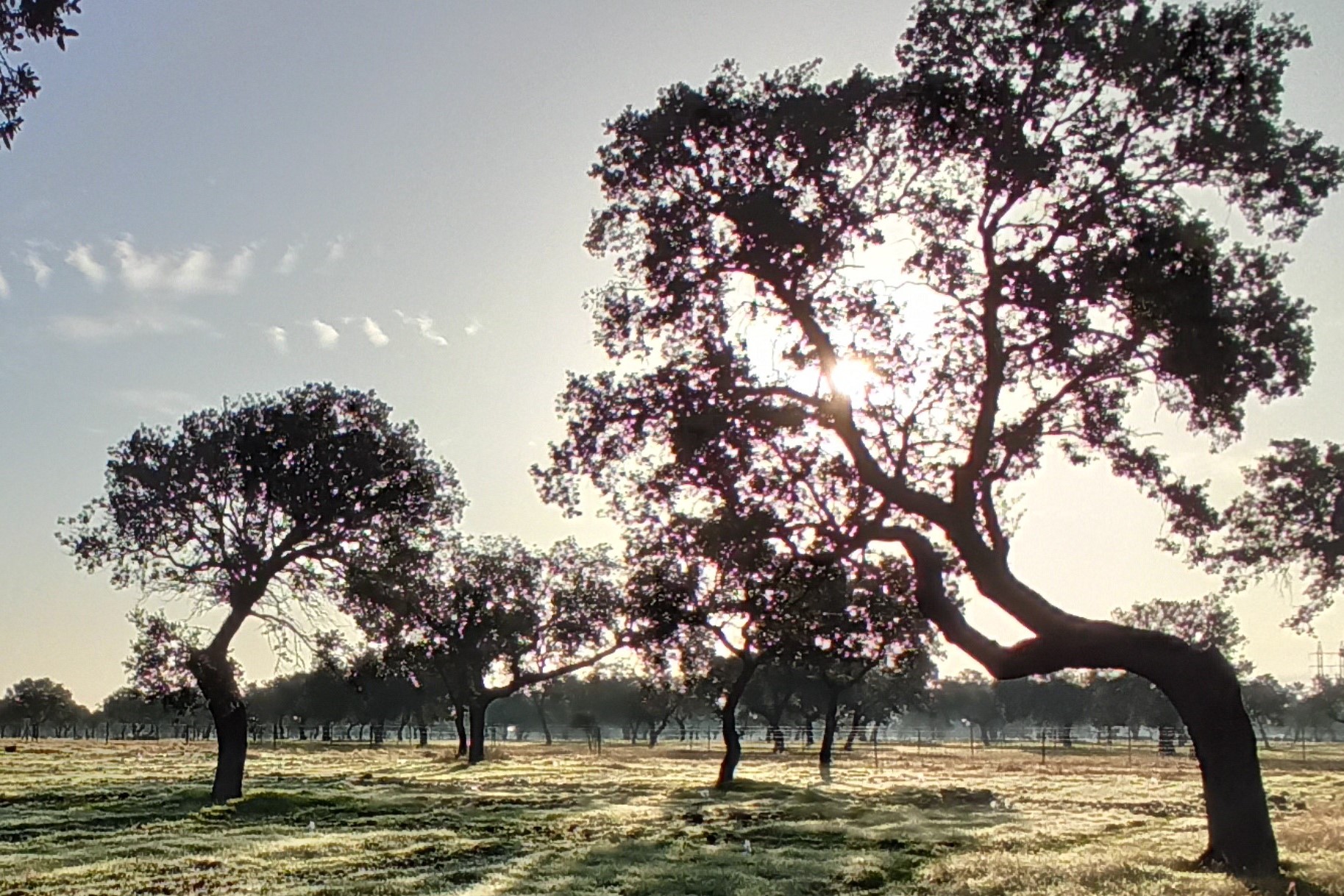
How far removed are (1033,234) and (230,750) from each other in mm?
31219

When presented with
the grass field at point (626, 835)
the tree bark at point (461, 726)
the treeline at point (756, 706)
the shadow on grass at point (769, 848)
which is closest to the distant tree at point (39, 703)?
the treeline at point (756, 706)

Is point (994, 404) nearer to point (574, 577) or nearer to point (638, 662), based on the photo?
point (638, 662)

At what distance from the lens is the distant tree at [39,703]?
180 m

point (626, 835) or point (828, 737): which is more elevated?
point (626, 835)

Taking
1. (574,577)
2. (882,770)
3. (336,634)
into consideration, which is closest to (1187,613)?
(882,770)

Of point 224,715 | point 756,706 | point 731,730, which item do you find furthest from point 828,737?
point 756,706

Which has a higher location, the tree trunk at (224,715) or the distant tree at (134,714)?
the tree trunk at (224,715)

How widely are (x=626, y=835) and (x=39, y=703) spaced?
194 m

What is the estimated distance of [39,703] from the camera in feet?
594

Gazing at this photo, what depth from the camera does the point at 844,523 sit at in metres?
22.2

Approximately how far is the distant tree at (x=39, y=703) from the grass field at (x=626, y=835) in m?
155

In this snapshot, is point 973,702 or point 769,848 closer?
point 769,848

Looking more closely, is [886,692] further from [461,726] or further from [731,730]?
[731,730]

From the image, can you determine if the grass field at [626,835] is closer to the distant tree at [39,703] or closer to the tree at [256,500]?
the tree at [256,500]
